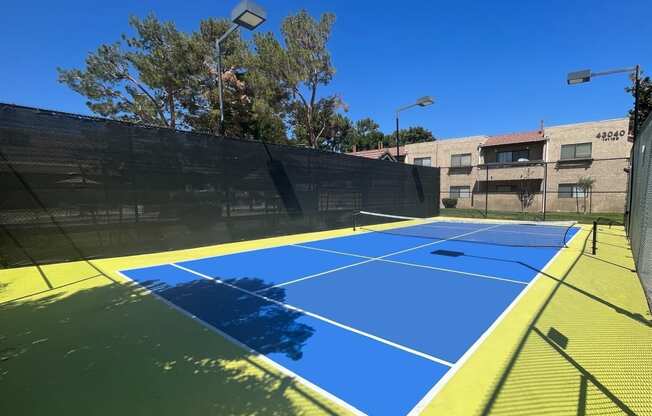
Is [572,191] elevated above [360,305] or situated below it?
above

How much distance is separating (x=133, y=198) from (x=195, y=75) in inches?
491

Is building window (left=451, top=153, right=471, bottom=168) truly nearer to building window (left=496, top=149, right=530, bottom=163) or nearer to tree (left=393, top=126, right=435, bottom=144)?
building window (left=496, top=149, right=530, bottom=163)

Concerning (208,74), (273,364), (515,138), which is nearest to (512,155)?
(515,138)

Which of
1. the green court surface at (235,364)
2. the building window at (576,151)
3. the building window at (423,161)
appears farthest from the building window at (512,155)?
the green court surface at (235,364)

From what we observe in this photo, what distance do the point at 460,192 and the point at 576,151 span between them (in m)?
8.39

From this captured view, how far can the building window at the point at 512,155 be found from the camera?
24369 mm

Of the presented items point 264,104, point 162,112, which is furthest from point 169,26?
point 264,104

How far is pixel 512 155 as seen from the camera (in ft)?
82.0

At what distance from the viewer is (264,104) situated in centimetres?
1727

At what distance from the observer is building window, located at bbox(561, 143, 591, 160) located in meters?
21.4

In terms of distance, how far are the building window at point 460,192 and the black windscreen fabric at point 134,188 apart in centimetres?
1832

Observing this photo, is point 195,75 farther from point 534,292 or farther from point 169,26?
point 534,292

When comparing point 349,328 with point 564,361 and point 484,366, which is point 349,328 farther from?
point 564,361

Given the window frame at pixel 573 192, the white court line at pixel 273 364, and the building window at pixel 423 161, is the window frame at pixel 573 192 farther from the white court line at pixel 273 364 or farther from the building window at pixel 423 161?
the white court line at pixel 273 364
